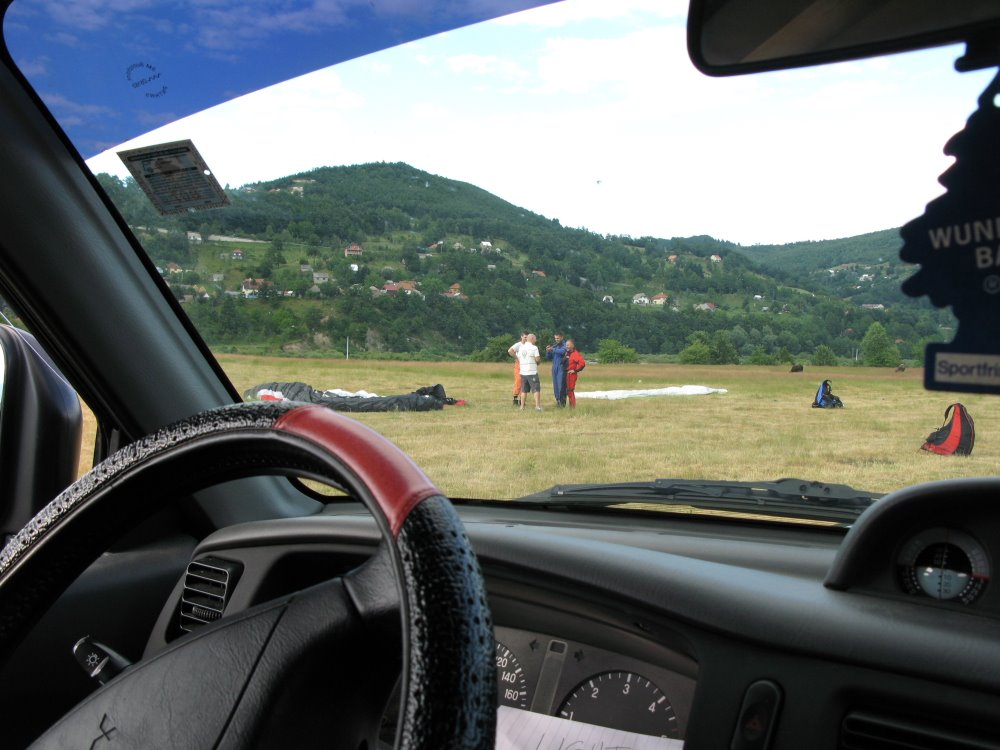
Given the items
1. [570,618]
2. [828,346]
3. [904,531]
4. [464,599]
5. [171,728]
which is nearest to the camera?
[464,599]

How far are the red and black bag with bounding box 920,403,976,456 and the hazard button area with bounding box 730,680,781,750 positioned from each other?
0.85m

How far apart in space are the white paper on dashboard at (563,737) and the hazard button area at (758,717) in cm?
18

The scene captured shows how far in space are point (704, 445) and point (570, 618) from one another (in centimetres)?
83

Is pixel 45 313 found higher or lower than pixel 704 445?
higher

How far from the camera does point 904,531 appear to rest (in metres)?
2.04

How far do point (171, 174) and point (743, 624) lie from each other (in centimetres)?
230

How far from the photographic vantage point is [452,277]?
3189mm

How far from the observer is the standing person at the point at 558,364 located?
2.99 meters

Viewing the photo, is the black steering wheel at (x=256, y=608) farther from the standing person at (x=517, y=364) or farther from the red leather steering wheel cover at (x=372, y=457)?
the standing person at (x=517, y=364)

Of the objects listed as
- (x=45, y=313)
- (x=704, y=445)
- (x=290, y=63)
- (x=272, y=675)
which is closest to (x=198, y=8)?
(x=290, y=63)

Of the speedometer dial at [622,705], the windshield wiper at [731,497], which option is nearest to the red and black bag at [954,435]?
the windshield wiper at [731,497]

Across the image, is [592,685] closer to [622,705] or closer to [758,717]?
[622,705]

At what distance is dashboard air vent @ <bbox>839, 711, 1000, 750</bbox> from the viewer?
171cm

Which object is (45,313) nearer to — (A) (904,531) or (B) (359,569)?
(B) (359,569)
